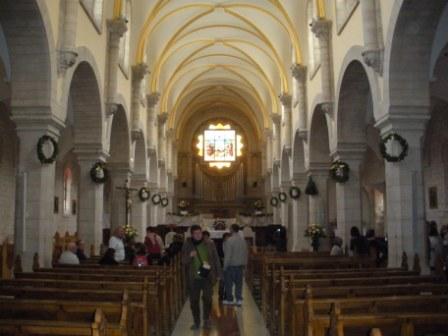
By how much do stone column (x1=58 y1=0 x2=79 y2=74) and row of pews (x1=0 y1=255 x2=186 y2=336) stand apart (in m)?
5.10

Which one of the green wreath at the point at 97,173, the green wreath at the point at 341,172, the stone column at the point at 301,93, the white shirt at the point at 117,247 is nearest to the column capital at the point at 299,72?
the stone column at the point at 301,93

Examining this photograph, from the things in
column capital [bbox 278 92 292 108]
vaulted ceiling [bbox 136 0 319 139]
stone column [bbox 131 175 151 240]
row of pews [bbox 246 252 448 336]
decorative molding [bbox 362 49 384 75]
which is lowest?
row of pews [bbox 246 252 448 336]

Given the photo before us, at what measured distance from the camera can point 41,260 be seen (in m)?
12.6

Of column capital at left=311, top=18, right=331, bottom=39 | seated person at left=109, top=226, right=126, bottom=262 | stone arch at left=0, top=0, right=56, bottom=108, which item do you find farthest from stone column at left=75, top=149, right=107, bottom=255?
column capital at left=311, top=18, right=331, bottom=39

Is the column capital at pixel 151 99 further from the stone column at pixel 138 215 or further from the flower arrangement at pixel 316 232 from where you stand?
the flower arrangement at pixel 316 232

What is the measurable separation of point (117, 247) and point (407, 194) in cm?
713

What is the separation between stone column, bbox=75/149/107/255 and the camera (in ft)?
57.1

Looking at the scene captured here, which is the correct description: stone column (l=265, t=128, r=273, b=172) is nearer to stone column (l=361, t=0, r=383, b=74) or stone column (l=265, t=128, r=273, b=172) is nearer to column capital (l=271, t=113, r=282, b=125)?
column capital (l=271, t=113, r=282, b=125)

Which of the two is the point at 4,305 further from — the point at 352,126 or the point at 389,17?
the point at 352,126

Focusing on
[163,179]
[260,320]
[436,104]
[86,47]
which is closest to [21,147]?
[86,47]

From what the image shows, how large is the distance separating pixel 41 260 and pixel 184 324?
12.3 ft

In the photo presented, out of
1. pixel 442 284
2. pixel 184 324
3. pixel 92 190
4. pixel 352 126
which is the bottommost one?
pixel 184 324

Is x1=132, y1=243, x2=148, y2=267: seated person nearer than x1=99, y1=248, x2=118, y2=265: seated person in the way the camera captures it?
No

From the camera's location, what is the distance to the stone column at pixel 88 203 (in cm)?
1741
